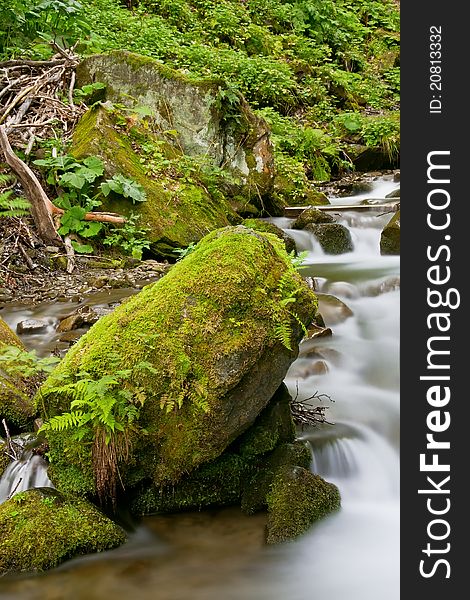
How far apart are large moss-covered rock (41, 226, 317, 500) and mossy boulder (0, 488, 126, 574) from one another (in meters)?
0.19

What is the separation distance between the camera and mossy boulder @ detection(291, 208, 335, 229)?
8953 millimetres

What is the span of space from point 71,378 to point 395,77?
16.9 metres

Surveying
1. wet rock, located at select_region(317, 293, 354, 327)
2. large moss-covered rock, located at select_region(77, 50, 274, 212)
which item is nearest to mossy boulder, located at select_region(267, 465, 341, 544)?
wet rock, located at select_region(317, 293, 354, 327)

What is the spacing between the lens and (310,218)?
354 inches

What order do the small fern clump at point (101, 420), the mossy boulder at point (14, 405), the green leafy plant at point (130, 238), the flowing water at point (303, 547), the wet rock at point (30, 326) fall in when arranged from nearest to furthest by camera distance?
the flowing water at point (303, 547) < the small fern clump at point (101, 420) < the mossy boulder at point (14, 405) < the wet rock at point (30, 326) < the green leafy plant at point (130, 238)

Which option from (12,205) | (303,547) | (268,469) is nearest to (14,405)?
(268,469)

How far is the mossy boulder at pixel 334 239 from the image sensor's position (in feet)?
27.9

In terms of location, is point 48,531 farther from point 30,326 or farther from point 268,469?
point 30,326

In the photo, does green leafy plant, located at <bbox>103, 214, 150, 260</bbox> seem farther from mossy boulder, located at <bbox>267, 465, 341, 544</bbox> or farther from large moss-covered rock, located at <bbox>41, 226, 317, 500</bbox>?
mossy boulder, located at <bbox>267, 465, 341, 544</bbox>

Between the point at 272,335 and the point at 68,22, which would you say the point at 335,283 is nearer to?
the point at 272,335

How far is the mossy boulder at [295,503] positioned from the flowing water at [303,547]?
57 millimetres

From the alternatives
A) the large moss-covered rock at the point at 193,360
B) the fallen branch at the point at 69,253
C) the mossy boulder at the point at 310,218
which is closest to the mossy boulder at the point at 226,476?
the large moss-covered rock at the point at 193,360

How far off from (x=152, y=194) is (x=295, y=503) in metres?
5.78

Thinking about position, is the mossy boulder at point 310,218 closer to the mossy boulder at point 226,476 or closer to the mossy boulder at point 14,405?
the mossy boulder at point 226,476
